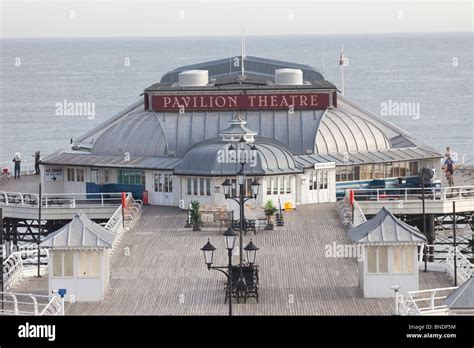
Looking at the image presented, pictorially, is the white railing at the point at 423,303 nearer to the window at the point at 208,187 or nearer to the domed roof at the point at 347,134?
the window at the point at 208,187

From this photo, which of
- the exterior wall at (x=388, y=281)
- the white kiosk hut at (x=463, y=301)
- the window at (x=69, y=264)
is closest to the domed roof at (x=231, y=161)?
the exterior wall at (x=388, y=281)

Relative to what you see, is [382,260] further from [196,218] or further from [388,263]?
[196,218]

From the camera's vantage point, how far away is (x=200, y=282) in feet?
162

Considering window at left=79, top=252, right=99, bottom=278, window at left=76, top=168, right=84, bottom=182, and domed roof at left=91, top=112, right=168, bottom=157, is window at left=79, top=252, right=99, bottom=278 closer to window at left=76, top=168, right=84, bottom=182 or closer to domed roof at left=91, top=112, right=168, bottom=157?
domed roof at left=91, top=112, right=168, bottom=157

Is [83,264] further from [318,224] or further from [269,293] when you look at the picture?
[318,224]

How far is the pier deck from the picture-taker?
46.1 metres

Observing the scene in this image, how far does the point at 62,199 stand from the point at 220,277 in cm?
1705

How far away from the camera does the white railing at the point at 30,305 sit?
43094 millimetres

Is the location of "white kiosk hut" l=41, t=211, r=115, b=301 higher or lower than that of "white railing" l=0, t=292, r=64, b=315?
higher

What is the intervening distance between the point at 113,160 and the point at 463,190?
42.7ft

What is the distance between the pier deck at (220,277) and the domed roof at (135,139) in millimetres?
8976

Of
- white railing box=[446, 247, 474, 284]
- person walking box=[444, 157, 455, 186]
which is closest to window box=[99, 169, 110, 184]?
person walking box=[444, 157, 455, 186]

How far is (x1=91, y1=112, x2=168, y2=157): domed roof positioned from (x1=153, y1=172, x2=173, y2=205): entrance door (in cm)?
225
